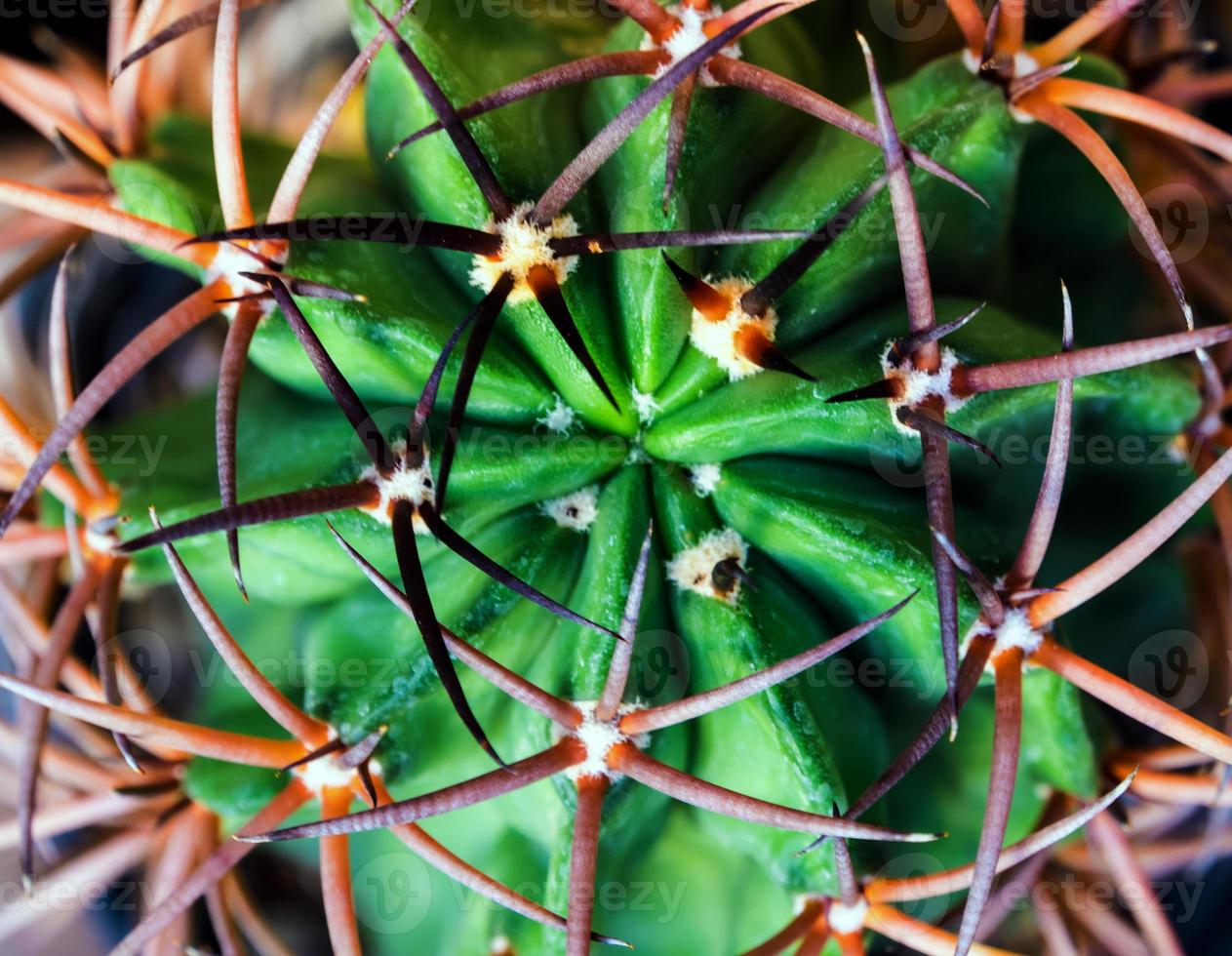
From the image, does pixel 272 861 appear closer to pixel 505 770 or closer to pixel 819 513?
pixel 505 770

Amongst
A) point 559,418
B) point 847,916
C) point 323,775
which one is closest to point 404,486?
point 559,418

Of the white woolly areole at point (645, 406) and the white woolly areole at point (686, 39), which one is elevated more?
the white woolly areole at point (686, 39)

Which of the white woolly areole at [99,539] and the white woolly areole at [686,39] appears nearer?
the white woolly areole at [686,39]

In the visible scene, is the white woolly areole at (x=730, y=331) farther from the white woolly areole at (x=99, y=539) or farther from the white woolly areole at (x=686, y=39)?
the white woolly areole at (x=99, y=539)

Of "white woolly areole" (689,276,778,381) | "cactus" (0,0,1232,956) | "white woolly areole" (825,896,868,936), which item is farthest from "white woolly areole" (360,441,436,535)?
"white woolly areole" (825,896,868,936)

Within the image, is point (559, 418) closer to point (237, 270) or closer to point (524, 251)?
point (524, 251)

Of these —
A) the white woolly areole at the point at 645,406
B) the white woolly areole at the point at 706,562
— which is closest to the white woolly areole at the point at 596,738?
the white woolly areole at the point at 706,562

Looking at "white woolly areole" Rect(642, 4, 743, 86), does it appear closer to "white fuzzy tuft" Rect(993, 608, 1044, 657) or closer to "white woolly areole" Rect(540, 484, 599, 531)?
"white woolly areole" Rect(540, 484, 599, 531)
